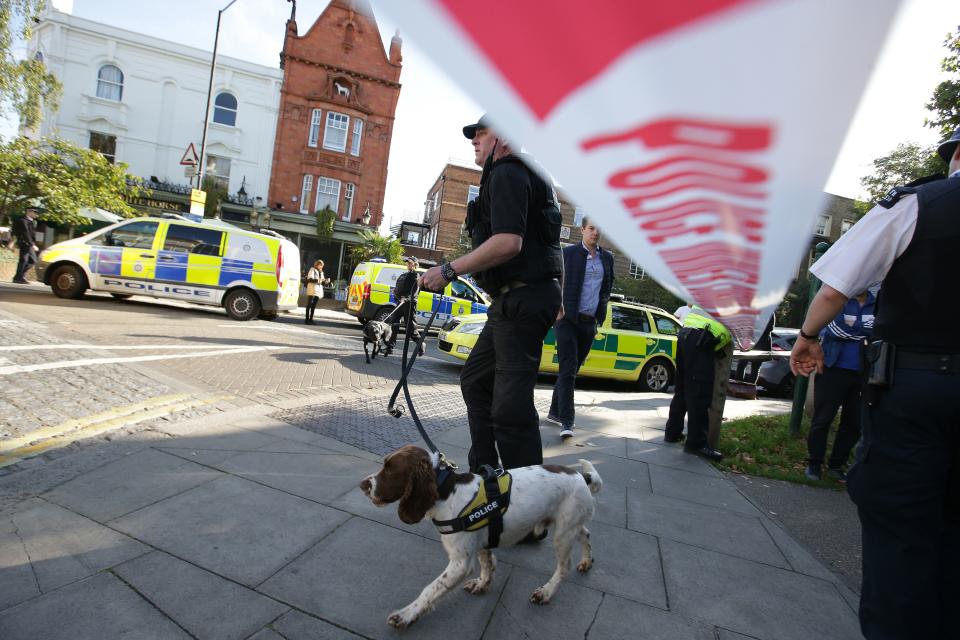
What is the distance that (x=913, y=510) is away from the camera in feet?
5.34

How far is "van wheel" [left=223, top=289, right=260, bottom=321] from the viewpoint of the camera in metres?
11.9

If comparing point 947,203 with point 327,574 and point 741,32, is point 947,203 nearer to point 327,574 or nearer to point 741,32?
point 741,32

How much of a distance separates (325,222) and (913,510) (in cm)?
2576

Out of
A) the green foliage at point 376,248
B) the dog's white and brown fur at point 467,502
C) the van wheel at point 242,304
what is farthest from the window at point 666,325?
the green foliage at point 376,248

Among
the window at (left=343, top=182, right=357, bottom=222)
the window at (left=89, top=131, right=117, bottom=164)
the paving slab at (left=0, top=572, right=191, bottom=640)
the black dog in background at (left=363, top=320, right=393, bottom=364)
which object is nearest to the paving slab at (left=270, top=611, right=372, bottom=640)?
the paving slab at (left=0, top=572, right=191, bottom=640)

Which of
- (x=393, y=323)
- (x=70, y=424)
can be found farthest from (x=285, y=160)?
(x=70, y=424)

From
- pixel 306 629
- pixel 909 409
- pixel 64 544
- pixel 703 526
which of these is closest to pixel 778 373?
pixel 703 526

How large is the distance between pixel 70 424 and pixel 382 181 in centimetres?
2488

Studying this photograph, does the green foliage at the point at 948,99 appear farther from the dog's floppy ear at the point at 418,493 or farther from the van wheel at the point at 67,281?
the van wheel at the point at 67,281

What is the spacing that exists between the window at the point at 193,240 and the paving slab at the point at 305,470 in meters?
9.66

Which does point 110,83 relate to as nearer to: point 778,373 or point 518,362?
point 778,373

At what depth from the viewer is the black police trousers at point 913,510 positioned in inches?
63.6

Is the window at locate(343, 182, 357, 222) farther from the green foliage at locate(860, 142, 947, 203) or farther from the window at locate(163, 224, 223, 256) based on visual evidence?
Answer: the green foliage at locate(860, 142, 947, 203)

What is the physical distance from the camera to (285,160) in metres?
25.5
